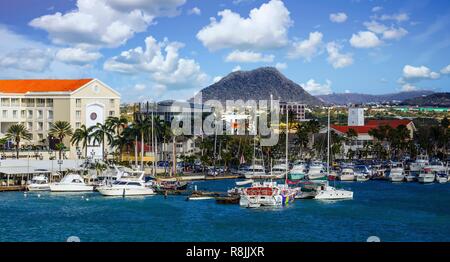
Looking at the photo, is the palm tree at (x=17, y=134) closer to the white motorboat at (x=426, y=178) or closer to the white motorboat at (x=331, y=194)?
the white motorboat at (x=331, y=194)

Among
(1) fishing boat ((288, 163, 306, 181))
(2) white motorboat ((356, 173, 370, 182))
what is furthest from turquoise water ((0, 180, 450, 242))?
(2) white motorboat ((356, 173, 370, 182))

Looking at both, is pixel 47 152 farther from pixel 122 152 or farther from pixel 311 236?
pixel 311 236

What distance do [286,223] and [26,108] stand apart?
3783cm

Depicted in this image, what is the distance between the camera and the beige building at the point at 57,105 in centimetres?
5588

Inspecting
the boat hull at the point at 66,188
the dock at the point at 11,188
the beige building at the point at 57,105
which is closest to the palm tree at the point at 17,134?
the beige building at the point at 57,105

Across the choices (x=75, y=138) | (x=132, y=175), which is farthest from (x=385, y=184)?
(x=75, y=138)

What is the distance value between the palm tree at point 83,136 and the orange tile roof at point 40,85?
5194 millimetres

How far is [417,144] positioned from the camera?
8481 cm

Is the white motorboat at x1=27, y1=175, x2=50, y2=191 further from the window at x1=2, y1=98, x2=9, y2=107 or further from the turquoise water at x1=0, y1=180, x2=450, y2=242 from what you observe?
the window at x1=2, y1=98, x2=9, y2=107

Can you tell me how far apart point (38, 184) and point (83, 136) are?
10.8 meters

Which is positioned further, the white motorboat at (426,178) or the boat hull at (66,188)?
the white motorboat at (426,178)

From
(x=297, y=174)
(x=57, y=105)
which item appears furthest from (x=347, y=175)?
(x=57, y=105)

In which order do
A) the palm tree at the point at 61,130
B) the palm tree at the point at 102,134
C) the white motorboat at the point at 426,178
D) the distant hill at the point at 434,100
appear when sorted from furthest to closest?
the distant hill at the point at 434,100, the white motorboat at the point at 426,178, the palm tree at the point at 61,130, the palm tree at the point at 102,134
